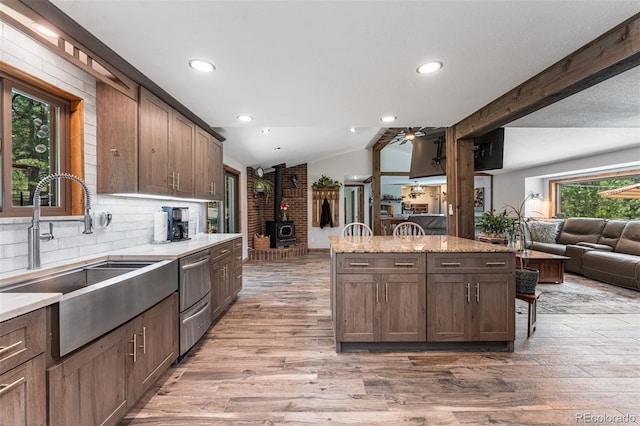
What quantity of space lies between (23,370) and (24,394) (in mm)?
92

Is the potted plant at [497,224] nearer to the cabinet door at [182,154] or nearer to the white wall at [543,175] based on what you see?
the white wall at [543,175]

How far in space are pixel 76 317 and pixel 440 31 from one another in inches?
94.2

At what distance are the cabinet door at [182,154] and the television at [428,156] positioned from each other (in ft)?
11.0

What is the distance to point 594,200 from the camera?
248 inches

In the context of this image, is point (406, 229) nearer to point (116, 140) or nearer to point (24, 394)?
point (116, 140)

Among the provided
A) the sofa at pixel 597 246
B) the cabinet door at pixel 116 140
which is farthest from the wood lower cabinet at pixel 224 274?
the sofa at pixel 597 246

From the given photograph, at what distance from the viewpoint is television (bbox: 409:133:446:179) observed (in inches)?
163

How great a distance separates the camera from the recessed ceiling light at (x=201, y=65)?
6.48 feet

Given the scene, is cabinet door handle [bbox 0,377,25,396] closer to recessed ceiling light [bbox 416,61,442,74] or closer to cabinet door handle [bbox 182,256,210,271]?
cabinet door handle [bbox 182,256,210,271]

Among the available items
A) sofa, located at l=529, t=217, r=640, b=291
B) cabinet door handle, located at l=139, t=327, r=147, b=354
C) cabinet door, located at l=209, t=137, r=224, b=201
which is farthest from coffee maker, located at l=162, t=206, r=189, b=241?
sofa, located at l=529, t=217, r=640, b=291

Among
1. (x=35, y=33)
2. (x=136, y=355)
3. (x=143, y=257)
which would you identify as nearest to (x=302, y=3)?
(x=35, y=33)

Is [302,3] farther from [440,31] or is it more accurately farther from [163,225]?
[163,225]

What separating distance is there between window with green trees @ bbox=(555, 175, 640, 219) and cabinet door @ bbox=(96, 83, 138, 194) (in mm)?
7579

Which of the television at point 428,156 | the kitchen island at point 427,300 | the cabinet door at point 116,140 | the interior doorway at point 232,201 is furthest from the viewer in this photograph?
the interior doorway at point 232,201
